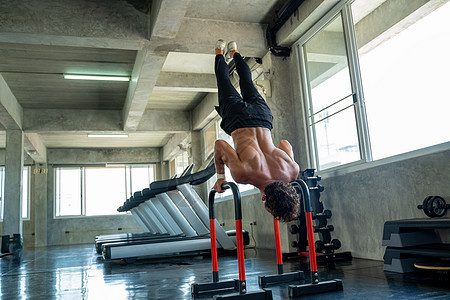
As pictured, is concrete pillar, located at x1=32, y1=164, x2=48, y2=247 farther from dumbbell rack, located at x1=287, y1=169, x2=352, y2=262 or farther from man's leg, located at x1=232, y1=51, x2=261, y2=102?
man's leg, located at x1=232, y1=51, x2=261, y2=102

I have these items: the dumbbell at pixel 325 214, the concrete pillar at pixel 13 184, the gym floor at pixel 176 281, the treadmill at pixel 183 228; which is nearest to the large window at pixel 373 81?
the dumbbell at pixel 325 214

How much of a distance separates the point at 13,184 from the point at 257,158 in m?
8.20

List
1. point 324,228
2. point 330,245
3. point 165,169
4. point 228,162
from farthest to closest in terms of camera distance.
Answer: point 165,169, point 324,228, point 330,245, point 228,162

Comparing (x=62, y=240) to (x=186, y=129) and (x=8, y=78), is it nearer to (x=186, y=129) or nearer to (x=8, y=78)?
(x=186, y=129)

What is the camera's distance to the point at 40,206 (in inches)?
562

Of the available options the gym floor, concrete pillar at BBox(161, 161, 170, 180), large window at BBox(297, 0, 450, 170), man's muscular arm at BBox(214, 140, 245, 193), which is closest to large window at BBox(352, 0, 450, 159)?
large window at BBox(297, 0, 450, 170)

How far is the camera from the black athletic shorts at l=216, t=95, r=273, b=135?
3285 millimetres

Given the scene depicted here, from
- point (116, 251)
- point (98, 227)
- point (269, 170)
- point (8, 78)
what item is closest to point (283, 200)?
point (269, 170)

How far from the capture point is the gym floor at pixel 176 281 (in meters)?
2.82

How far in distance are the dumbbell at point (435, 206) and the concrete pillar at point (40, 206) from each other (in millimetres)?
13871

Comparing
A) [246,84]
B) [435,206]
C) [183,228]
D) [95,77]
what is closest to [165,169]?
[95,77]

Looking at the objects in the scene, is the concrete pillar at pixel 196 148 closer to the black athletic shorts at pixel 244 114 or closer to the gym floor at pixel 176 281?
the gym floor at pixel 176 281

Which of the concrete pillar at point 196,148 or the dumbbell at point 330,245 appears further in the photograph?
the concrete pillar at point 196,148

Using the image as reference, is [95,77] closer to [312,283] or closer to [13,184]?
[13,184]
